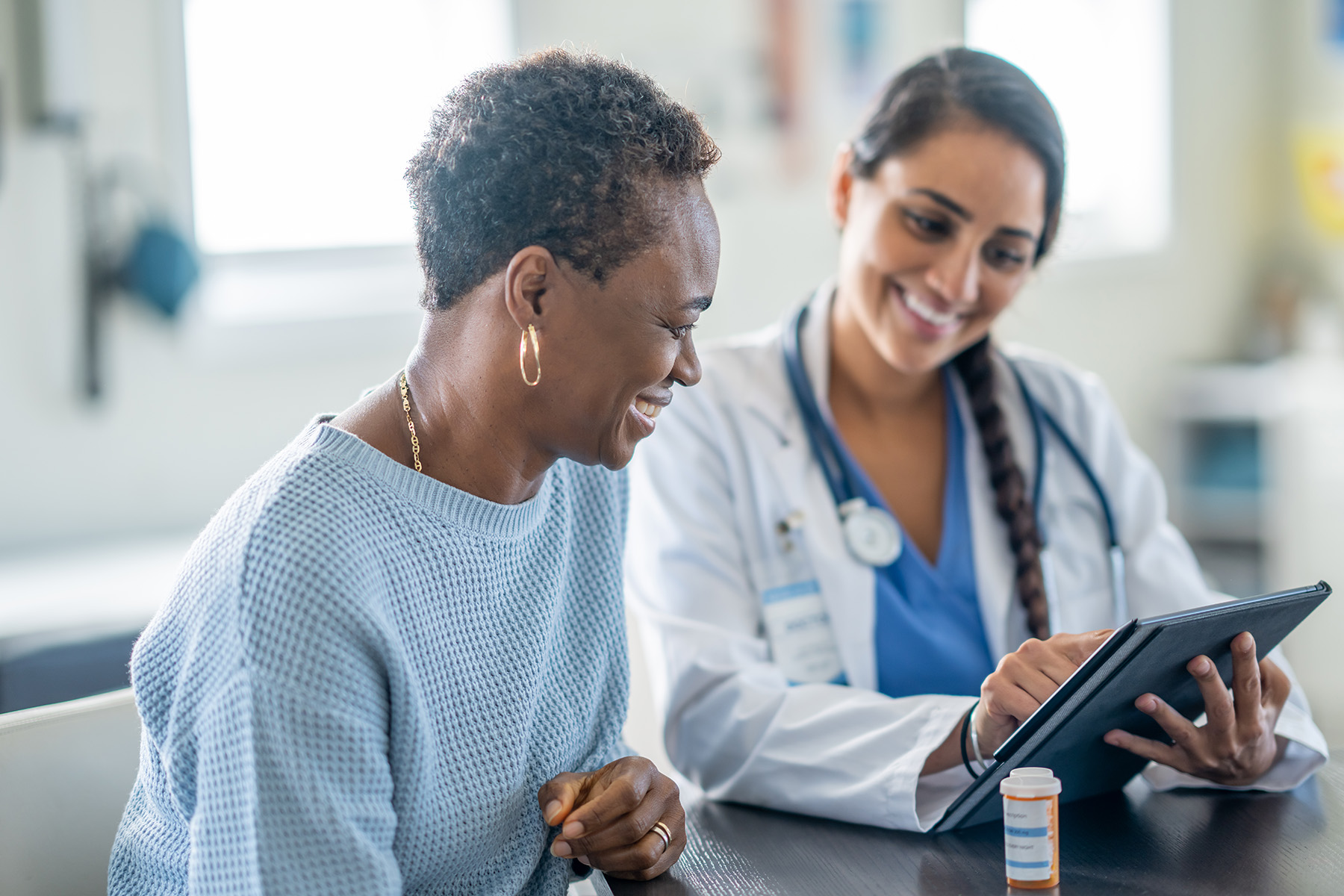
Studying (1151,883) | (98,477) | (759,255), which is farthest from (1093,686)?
(759,255)

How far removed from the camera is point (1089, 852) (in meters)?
1.05

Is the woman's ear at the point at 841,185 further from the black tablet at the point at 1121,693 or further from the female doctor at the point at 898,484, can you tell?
the black tablet at the point at 1121,693

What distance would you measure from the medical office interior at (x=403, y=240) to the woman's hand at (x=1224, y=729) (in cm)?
66

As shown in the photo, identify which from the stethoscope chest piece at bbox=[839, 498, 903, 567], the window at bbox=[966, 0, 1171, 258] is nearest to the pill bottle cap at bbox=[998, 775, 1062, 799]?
the stethoscope chest piece at bbox=[839, 498, 903, 567]

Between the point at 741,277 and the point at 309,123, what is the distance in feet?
4.04

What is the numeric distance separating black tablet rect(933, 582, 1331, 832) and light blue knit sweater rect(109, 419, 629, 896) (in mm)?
392

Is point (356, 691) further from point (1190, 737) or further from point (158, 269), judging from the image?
point (158, 269)

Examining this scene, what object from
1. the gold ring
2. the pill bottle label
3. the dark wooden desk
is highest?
the pill bottle label

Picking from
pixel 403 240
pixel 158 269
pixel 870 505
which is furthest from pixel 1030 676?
pixel 403 240

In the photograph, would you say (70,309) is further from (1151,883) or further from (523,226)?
(1151,883)

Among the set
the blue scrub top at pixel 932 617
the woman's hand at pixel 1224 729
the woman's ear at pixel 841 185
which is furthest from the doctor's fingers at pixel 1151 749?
the woman's ear at pixel 841 185

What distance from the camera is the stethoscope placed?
4.95 feet

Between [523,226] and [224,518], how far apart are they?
33cm

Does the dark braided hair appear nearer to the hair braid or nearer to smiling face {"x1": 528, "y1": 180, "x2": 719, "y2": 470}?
the hair braid
